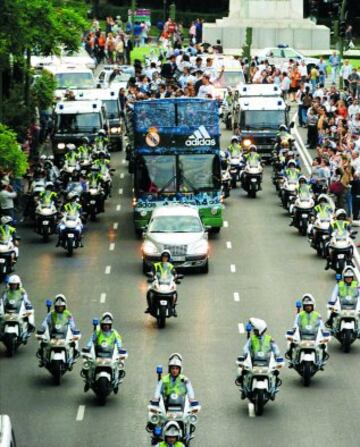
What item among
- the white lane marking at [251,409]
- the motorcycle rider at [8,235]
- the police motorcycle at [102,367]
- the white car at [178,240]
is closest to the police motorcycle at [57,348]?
the police motorcycle at [102,367]

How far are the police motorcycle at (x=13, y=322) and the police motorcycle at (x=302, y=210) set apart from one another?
13863mm

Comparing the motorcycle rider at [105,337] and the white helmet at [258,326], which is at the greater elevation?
the white helmet at [258,326]

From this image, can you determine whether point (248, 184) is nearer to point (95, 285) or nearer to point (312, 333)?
point (95, 285)

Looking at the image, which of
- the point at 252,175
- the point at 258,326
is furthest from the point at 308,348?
the point at 252,175

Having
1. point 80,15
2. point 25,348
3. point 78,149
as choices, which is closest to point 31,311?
point 25,348

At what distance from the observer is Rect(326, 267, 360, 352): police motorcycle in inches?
1357

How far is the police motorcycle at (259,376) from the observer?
1190 inches

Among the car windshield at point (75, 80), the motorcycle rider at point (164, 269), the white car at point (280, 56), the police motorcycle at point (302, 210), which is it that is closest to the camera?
the motorcycle rider at point (164, 269)

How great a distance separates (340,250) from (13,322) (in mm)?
10028

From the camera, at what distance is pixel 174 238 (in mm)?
42250

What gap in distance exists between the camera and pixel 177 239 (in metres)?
42.2

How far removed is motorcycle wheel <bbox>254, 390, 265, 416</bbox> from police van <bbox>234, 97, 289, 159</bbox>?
28.0m

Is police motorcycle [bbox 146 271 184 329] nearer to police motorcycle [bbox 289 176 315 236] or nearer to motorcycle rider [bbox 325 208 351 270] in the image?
motorcycle rider [bbox 325 208 351 270]

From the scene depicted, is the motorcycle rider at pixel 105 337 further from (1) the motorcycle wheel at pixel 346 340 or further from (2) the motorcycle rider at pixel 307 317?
(1) the motorcycle wheel at pixel 346 340
